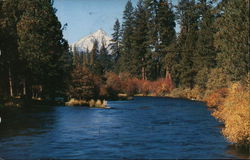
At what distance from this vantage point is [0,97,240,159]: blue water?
21391mm

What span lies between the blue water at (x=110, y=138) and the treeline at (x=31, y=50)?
46.8 feet

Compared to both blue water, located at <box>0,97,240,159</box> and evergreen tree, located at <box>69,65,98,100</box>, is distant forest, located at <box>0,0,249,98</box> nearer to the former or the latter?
evergreen tree, located at <box>69,65,98,100</box>

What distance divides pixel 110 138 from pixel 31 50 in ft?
108

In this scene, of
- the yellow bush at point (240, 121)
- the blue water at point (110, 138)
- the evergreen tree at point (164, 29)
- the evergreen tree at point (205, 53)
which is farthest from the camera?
the evergreen tree at point (164, 29)

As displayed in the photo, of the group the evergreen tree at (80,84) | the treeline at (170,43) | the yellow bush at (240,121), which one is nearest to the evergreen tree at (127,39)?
the treeline at (170,43)

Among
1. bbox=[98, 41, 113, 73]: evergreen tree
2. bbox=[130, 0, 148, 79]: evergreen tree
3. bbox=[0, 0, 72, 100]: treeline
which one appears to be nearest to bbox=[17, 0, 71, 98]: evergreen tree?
bbox=[0, 0, 72, 100]: treeline

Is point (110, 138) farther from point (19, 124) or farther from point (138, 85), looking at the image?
point (138, 85)

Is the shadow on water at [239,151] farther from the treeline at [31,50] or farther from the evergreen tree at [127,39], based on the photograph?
the evergreen tree at [127,39]

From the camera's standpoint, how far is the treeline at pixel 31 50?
166 feet

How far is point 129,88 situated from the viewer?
92375 millimetres

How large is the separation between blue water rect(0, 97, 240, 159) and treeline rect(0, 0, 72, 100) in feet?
46.8

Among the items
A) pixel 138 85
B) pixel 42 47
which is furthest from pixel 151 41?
pixel 42 47

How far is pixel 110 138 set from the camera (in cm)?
2700

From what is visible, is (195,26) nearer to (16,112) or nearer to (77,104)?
(77,104)
